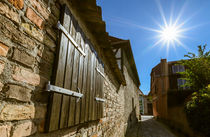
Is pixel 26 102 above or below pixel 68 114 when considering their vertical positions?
above

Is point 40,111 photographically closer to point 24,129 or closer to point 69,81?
point 24,129

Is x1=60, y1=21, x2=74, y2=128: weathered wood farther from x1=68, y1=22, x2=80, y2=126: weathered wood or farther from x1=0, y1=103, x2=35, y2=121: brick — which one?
x1=0, y1=103, x2=35, y2=121: brick

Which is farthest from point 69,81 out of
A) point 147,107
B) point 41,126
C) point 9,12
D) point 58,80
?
point 147,107

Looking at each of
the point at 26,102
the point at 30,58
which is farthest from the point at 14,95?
the point at 30,58

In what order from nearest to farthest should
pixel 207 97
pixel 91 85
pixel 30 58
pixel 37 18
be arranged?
pixel 30 58 < pixel 37 18 < pixel 91 85 < pixel 207 97

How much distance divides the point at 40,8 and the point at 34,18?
0.48 ft

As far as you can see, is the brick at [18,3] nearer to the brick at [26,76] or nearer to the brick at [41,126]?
the brick at [26,76]

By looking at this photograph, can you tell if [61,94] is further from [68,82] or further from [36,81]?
[36,81]

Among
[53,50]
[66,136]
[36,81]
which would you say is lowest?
[66,136]

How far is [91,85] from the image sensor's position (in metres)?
2.34

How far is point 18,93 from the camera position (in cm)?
91

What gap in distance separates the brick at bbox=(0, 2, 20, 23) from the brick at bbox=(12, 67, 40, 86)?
0.38m

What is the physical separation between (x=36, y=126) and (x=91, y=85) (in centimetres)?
135

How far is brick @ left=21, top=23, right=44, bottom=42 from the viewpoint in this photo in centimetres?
101
